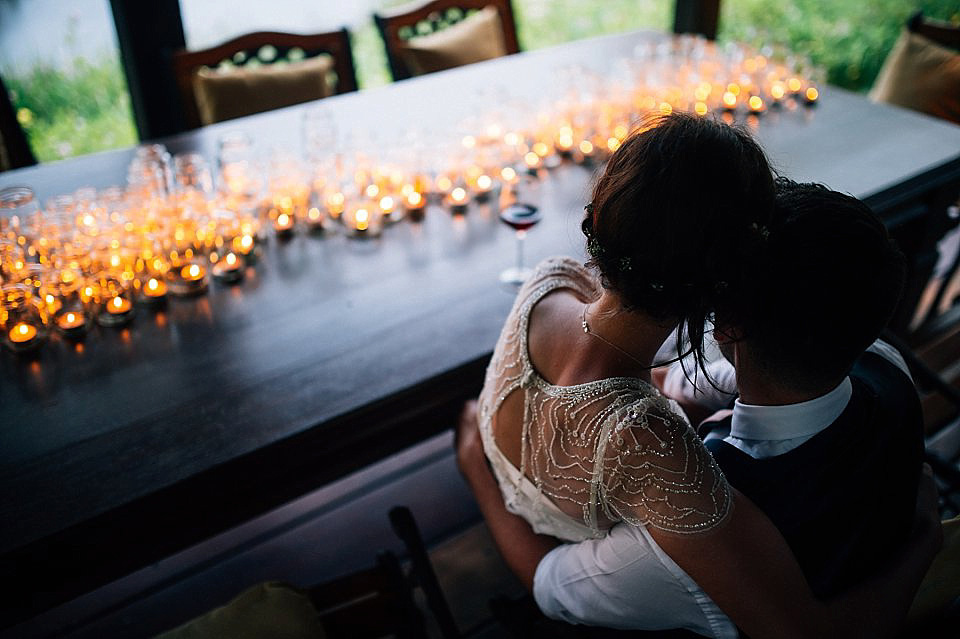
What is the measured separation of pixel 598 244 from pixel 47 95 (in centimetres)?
365

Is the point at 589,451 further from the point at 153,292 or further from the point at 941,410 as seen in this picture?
the point at 941,410

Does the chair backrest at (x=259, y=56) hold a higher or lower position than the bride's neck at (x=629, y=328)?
higher

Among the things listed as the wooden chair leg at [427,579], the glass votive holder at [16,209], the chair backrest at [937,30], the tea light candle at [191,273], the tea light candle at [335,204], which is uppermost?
the chair backrest at [937,30]

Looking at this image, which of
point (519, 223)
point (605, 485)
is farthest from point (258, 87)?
point (605, 485)

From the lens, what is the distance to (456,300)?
5.42 feet

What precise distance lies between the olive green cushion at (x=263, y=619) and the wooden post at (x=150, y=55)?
7.40 ft

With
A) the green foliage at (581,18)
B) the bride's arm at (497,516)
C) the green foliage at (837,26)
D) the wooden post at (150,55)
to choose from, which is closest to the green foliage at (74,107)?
the wooden post at (150,55)

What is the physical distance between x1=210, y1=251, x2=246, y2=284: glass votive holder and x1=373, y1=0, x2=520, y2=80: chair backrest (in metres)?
1.56

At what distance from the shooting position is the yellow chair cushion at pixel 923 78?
115 inches

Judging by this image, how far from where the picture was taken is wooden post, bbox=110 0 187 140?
308 cm

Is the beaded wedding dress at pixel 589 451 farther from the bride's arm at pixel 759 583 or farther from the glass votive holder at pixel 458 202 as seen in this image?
the glass votive holder at pixel 458 202

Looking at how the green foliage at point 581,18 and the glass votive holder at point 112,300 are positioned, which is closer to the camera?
the glass votive holder at point 112,300

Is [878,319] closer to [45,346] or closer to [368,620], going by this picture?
[368,620]

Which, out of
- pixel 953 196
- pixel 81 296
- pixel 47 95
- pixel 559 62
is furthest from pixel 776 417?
pixel 47 95
